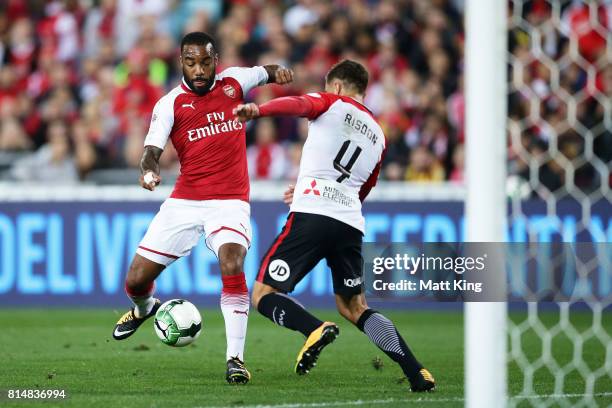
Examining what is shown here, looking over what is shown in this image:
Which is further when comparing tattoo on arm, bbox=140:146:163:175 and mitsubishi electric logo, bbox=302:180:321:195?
tattoo on arm, bbox=140:146:163:175

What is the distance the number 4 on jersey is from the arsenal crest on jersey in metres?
1.21

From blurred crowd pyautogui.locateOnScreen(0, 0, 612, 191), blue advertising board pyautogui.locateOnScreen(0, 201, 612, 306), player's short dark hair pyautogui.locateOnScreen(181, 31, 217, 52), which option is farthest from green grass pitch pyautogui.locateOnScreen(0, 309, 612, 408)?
blurred crowd pyautogui.locateOnScreen(0, 0, 612, 191)

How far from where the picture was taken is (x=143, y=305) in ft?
25.9

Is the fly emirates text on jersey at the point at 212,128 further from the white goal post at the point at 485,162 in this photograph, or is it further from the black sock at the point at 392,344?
the white goal post at the point at 485,162

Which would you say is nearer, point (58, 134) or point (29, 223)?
point (29, 223)

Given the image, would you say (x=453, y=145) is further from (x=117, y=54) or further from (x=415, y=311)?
(x=117, y=54)

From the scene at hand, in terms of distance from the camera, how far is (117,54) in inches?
609

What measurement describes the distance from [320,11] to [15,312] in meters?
5.82

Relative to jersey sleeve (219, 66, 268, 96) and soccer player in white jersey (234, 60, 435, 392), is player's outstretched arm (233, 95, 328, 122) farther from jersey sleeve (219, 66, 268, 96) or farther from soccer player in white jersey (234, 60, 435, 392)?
jersey sleeve (219, 66, 268, 96)

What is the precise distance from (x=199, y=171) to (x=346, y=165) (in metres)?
1.20

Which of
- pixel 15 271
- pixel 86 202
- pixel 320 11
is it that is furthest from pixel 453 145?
pixel 15 271

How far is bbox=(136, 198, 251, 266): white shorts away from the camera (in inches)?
291

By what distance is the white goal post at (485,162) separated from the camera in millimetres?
4340

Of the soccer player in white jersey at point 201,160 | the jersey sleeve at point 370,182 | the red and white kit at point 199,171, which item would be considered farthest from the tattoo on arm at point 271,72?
the jersey sleeve at point 370,182
